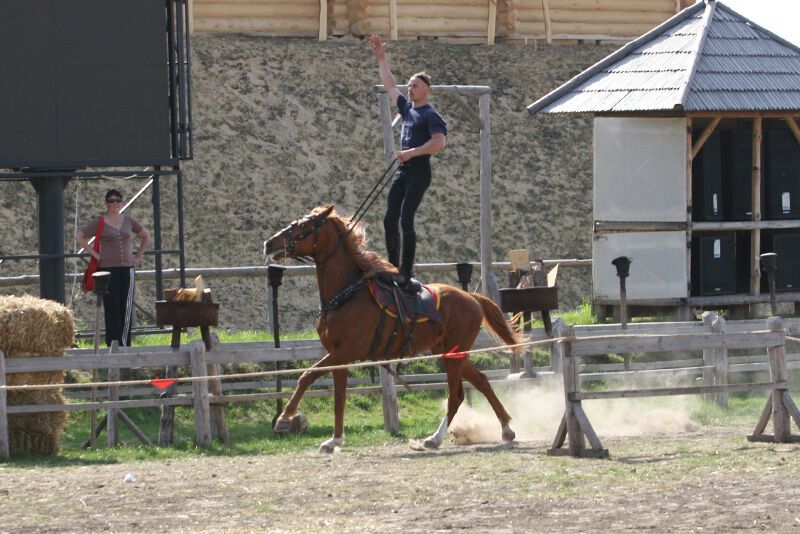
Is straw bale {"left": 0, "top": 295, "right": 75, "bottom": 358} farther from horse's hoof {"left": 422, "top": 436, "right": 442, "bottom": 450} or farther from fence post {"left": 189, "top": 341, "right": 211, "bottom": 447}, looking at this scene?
horse's hoof {"left": 422, "top": 436, "right": 442, "bottom": 450}

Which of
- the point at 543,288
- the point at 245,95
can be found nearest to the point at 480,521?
the point at 543,288

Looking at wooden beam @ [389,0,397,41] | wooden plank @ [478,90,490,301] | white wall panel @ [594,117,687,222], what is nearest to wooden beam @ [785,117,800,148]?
white wall panel @ [594,117,687,222]

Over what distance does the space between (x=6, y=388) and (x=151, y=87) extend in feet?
18.7

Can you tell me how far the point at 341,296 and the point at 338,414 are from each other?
997mm

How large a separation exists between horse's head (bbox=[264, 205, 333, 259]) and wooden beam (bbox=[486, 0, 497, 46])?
78.8 ft

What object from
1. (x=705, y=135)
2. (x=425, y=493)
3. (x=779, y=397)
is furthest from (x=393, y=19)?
(x=425, y=493)

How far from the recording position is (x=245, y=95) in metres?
33.3

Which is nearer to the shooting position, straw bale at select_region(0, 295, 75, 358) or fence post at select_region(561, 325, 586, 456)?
fence post at select_region(561, 325, 586, 456)

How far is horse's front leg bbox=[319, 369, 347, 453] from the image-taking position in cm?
1397

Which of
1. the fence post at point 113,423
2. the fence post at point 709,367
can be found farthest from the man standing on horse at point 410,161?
the fence post at point 709,367

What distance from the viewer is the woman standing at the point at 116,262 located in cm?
1717

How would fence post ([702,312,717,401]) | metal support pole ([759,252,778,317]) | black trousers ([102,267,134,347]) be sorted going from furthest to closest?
metal support pole ([759,252,778,317]) < fence post ([702,312,717,401]) < black trousers ([102,267,134,347])

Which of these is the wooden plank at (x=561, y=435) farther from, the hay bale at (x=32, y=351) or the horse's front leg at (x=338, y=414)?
the hay bale at (x=32, y=351)

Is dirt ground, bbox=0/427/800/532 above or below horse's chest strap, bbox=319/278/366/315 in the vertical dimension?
below
